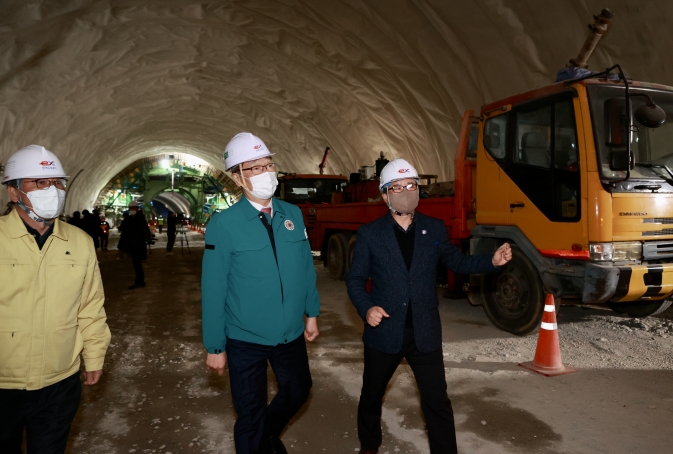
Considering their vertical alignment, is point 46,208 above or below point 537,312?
above

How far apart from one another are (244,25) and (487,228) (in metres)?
9.36

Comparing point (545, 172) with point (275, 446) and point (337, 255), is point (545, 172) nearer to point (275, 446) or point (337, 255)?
point (275, 446)

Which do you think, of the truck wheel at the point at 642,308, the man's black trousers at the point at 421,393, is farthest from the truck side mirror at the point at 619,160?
the man's black trousers at the point at 421,393

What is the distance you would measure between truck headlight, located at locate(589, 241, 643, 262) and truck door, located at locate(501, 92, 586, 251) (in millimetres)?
177

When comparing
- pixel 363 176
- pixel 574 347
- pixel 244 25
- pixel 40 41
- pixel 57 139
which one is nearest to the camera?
pixel 574 347

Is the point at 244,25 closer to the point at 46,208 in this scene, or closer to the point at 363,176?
the point at 363,176

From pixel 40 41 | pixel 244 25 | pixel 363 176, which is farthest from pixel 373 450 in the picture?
pixel 244 25

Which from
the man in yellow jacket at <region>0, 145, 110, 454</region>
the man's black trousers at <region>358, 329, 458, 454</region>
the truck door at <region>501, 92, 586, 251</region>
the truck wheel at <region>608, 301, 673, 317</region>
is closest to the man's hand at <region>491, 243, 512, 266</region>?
the man's black trousers at <region>358, 329, 458, 454</region>

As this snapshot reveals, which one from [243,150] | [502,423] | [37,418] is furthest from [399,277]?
[37,418]

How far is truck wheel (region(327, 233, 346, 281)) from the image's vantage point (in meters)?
10.8

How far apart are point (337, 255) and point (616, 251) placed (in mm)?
6520

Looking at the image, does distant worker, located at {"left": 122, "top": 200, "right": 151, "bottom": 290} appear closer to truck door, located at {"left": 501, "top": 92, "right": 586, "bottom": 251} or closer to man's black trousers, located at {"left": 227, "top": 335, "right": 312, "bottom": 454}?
truck door, located at {"left": 501, "top": 92, "right": 586, "bottom": 251}

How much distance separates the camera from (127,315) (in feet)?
25.1

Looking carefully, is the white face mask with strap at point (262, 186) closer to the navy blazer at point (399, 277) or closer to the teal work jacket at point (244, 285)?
the teal work jacket at point (244, 285)
